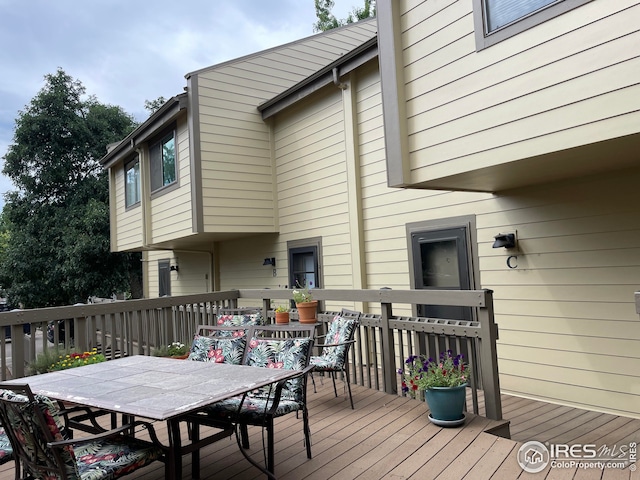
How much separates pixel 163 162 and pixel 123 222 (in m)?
3.33

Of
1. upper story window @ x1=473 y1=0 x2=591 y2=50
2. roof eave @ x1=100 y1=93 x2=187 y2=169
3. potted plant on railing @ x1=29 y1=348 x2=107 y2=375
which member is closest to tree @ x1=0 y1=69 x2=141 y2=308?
roof eave @ x1=100 y1=93 x2=187 y2=169

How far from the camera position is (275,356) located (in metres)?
3.42

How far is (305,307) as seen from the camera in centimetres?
507

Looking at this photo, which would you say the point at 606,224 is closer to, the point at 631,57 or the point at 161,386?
the point at 631,57

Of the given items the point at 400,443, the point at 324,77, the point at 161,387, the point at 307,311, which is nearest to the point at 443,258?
the point at 307,311

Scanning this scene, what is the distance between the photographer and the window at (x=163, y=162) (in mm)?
8602

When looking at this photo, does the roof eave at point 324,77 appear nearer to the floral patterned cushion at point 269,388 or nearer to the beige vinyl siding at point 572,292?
the beige vinyl siding at point 572,292

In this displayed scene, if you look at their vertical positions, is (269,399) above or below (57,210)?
below

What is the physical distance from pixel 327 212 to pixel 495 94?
3997 mm

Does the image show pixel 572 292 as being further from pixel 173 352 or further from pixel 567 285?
pixel 173 352

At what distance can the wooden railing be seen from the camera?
360cm

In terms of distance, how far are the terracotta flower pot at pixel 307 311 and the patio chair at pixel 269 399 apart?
3.96 ft

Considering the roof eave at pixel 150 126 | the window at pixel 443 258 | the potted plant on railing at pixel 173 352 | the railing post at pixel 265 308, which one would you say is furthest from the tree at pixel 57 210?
the window at pixel 443 258

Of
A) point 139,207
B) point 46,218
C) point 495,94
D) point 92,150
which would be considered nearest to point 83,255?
point 46,218
